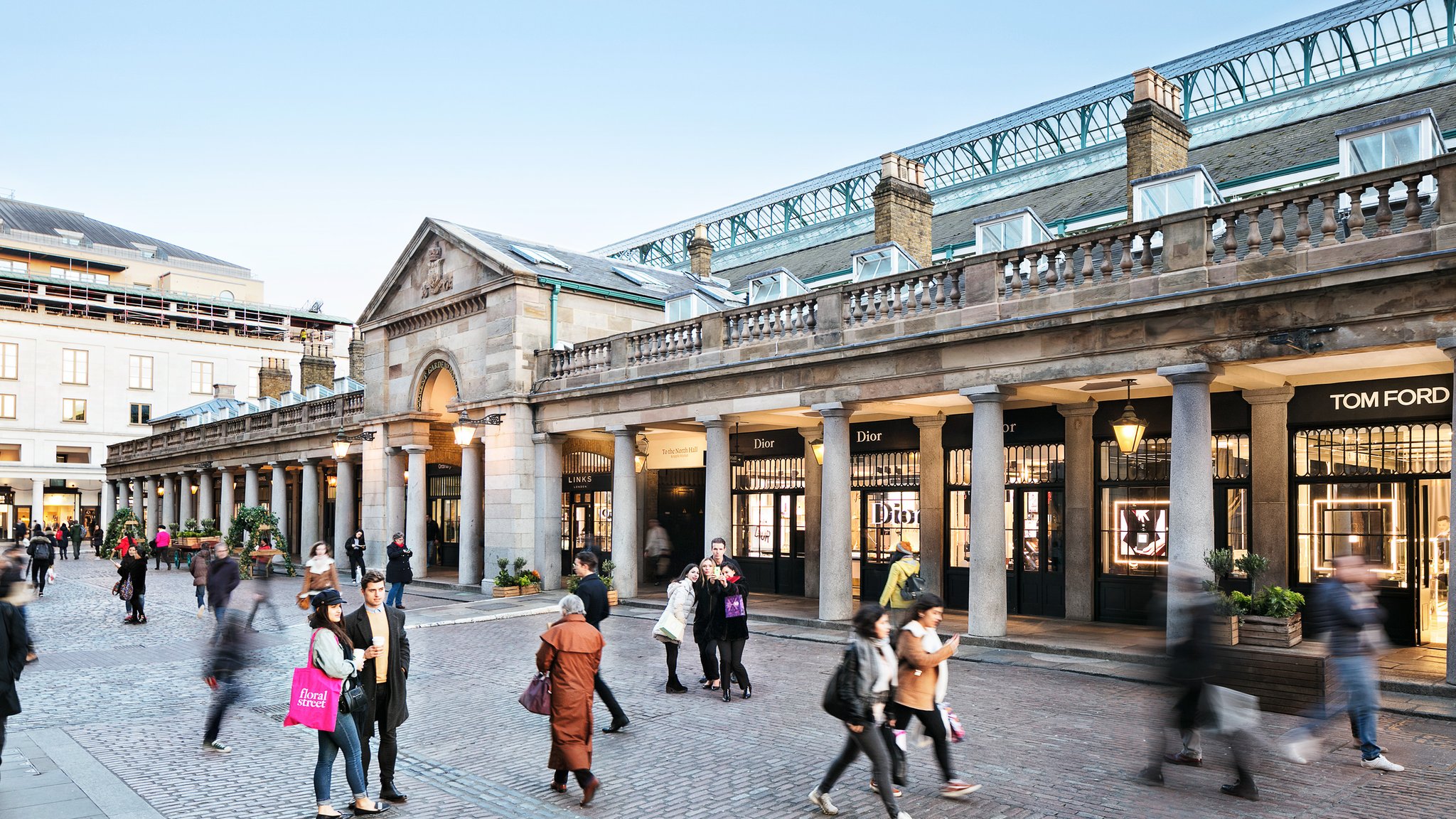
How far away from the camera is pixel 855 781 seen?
8695mm

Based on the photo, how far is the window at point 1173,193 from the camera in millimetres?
15203

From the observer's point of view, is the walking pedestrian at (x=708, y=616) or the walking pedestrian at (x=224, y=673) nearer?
the walking pedestrian at (x=224, y=673)

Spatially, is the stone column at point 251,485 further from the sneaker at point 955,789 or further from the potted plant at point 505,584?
the sneaker at point 955,789

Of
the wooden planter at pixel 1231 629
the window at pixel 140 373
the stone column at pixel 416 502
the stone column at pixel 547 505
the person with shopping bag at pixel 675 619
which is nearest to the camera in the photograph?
the wooden planter at pixel 1231 629

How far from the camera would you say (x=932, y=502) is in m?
19.9

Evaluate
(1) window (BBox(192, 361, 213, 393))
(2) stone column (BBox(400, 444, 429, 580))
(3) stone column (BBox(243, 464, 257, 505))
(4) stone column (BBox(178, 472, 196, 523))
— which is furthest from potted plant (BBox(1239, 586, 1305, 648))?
A: (1) window (BBox(192, 361, 213, 393))

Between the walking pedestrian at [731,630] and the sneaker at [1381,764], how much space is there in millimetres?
6147

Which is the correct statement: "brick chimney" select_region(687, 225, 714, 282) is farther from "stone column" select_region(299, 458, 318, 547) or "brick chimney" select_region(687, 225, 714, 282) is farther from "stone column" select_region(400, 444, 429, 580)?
"stone column" select_region(299, 458, 318, 547)

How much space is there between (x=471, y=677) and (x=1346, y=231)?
12.1 metres

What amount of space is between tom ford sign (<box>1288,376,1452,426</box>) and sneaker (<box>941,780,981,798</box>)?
991 cm

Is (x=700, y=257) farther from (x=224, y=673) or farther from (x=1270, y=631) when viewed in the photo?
(x=224, y=673)

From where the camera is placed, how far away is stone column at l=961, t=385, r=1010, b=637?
604 inches

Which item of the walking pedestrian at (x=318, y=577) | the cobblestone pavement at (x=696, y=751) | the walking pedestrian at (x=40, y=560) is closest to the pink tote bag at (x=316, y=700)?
the cobblestone pavement at (x=696, y=751)

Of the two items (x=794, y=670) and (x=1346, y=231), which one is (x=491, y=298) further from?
(x=1346, y=231)
